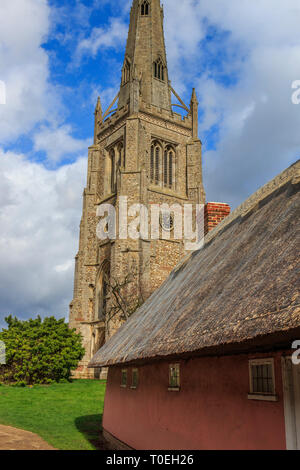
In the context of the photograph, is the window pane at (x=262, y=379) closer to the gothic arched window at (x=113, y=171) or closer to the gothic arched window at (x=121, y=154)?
the gothic arched window at (x=121, y=154)

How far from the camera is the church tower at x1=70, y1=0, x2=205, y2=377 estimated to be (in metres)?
35.8

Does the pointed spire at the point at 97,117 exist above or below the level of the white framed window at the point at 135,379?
above

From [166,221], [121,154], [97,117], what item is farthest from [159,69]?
[166,221]

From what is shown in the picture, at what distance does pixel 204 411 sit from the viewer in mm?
6387

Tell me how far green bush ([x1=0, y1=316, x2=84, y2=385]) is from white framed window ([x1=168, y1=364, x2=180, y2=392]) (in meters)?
21.2

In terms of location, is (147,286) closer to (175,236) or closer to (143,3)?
(175,236)

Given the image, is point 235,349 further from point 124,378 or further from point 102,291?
point 102,291

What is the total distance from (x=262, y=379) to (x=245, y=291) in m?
1.07

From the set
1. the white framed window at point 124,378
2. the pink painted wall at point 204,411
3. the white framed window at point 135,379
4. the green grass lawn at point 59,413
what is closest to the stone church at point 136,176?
the green grass lawn at point 59,413

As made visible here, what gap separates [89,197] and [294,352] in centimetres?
→ 3920

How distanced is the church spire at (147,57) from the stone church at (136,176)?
11 cm

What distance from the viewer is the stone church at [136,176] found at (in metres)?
35.8

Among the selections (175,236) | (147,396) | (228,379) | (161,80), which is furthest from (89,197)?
(228,379)
